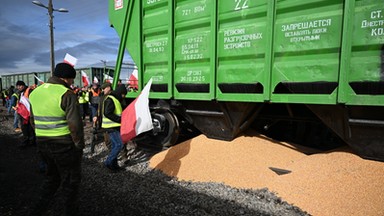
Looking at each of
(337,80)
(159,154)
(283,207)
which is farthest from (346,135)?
(159,154)

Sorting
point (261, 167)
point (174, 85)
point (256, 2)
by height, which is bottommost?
point (261, 167)

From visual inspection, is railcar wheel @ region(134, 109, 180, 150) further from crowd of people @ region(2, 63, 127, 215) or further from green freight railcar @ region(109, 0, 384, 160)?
crowd of people @ region(2, 63, 127, 215)

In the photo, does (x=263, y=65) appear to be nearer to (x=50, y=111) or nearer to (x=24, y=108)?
(x=50, y=111)

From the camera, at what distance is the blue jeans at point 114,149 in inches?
192

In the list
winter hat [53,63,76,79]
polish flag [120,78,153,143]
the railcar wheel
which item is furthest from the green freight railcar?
winter hat [53,63,76,79]

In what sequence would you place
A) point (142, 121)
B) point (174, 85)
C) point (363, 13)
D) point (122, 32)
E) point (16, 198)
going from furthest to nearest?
point (122, 32), point (174, 85), point (142, 121), point (16, 198), point (363, 13)

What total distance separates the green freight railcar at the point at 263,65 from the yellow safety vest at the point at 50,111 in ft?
7.64

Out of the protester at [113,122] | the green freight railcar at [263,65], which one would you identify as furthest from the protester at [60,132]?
the green freight railcar at [263,65]

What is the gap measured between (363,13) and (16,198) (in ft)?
16.3

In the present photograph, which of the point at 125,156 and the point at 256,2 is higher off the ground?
the point at 256,2

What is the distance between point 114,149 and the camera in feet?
16.2

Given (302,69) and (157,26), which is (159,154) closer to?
(157,26)

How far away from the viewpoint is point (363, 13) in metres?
3.07

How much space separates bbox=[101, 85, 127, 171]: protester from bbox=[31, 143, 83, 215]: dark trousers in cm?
179
